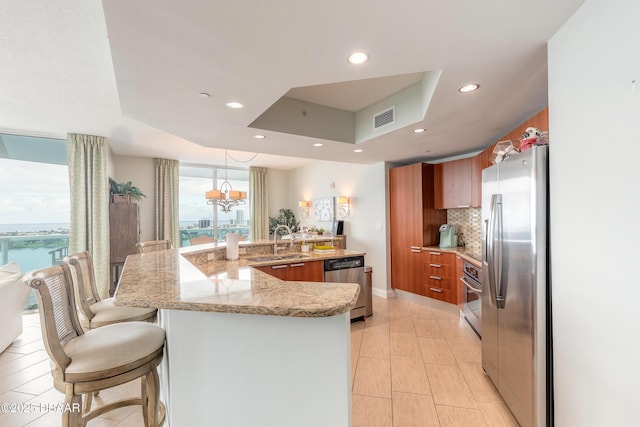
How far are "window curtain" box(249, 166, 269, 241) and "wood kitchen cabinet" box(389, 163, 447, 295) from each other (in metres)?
3.87

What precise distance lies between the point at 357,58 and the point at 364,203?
149 inches

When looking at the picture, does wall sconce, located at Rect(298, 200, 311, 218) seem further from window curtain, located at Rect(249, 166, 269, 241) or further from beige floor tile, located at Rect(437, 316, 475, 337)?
beige floor tile, located at Rect(437, 316, 475, 337)

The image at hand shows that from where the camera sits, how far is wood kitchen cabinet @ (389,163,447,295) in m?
4.33

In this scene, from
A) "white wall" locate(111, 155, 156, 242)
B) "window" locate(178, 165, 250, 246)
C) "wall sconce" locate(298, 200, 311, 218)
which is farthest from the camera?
"wall sconce" locate(298, 200, 311, 218)

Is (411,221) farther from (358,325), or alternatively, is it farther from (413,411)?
(413,411)

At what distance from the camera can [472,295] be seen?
3.23 m

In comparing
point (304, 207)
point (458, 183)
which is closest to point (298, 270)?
point (458, 183)

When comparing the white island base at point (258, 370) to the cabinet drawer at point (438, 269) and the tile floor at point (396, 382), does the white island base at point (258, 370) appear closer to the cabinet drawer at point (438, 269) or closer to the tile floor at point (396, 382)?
the tile floor at point (396, 382)

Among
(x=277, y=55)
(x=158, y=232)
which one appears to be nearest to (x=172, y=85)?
(x=277, y=55)

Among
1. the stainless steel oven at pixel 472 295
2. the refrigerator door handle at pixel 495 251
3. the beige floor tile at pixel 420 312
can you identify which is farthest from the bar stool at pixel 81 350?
the beige floor tile at pixel 420 312

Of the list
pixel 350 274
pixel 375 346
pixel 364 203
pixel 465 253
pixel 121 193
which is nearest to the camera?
pixel 375 346

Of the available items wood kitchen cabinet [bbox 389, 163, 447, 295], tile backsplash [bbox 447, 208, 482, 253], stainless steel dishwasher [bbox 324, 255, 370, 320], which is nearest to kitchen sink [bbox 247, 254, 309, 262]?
stainless steel dishwasher [bbox 324, 255, 370, 320]

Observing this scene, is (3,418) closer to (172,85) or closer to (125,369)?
(125,369)

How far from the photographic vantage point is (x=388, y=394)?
7.06 ft
